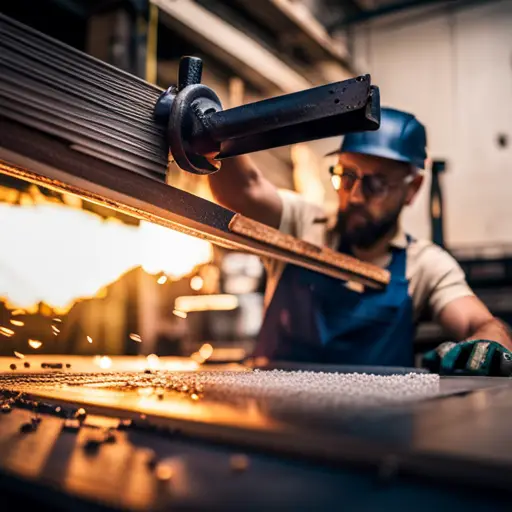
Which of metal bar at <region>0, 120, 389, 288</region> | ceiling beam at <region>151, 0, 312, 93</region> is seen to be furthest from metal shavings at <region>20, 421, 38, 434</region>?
ceiling beam at <region>151, 0, 312, 93</region>

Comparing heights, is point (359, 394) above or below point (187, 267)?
below

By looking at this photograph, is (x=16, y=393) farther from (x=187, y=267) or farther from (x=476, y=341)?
(x=187, y=267)

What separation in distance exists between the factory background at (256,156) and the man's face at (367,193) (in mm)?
547

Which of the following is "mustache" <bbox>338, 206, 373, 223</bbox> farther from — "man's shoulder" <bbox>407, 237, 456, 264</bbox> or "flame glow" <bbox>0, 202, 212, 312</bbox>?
"flame glow" <bbox>0, 202, 212, 312</bbox>

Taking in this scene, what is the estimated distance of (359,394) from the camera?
2.50 ft

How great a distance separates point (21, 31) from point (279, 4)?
289 centimetres

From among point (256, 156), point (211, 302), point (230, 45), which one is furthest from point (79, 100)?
point (211, 302)

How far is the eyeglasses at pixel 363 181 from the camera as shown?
199cm

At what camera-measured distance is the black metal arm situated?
79 centimetres

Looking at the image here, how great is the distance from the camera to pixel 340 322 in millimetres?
1932

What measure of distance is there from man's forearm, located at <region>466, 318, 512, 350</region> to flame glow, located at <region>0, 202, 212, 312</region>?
97 centimetres

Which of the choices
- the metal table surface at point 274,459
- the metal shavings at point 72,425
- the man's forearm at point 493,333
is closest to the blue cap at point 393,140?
the man's forearm at point 493,333

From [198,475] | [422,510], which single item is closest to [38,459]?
[198,475]

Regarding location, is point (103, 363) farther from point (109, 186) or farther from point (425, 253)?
point (425, 253)
